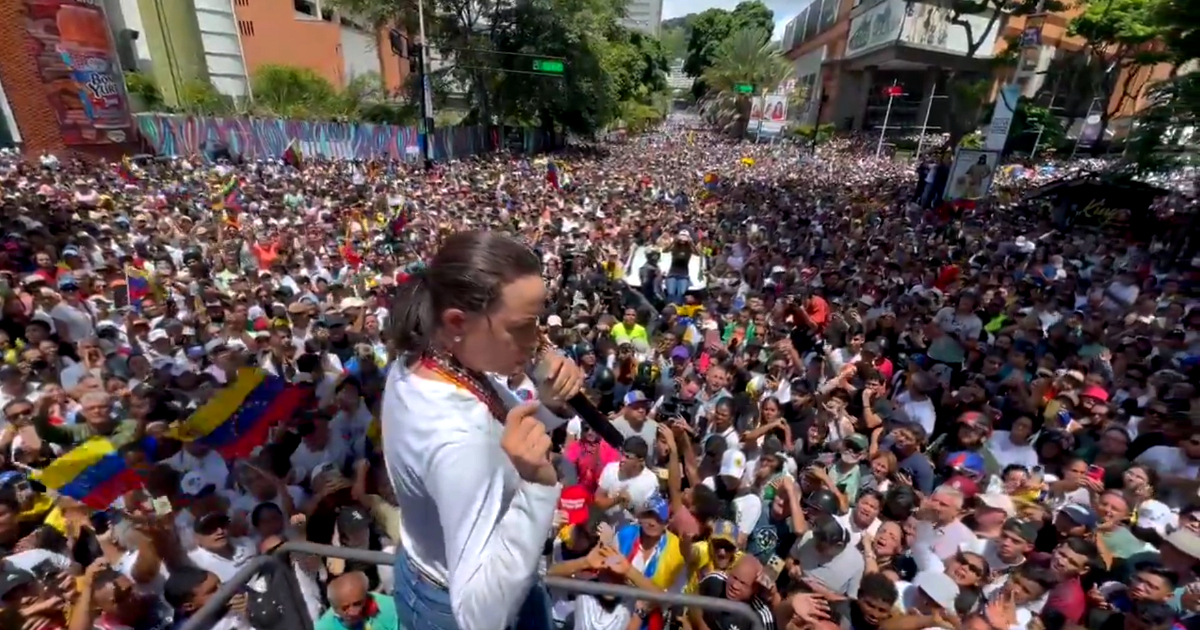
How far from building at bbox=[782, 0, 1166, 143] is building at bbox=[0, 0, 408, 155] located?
29.3 metres

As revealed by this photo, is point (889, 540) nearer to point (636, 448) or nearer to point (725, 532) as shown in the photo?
Answer: point (725, 532)

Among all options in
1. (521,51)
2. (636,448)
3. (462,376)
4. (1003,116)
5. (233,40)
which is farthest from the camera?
(233,40)

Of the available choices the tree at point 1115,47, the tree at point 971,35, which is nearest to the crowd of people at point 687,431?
the tree at point 971,35

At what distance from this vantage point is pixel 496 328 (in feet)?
3.84

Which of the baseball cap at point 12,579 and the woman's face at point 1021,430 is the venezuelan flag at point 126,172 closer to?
the baseball cap at point 12,579

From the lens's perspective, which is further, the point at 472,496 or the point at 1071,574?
the point at 1071,574

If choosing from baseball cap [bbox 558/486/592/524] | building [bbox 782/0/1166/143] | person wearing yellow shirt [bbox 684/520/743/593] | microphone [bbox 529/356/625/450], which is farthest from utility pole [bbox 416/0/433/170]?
building [bbox 782/0/1166/143]

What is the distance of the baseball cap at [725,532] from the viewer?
346cm

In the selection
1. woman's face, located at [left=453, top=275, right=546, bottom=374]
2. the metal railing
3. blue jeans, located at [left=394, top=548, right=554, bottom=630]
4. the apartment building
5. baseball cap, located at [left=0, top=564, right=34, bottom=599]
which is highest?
the apartment building

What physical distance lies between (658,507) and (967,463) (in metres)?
2.34

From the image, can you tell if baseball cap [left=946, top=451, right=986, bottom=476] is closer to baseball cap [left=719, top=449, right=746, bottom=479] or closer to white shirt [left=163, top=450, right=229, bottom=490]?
baseball cap [left=719, top=449, right=746, bottom=479]

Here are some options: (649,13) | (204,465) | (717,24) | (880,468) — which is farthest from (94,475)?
(649,13)

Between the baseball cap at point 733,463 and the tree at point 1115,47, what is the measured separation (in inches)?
1336

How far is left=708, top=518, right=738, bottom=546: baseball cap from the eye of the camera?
3.46m
